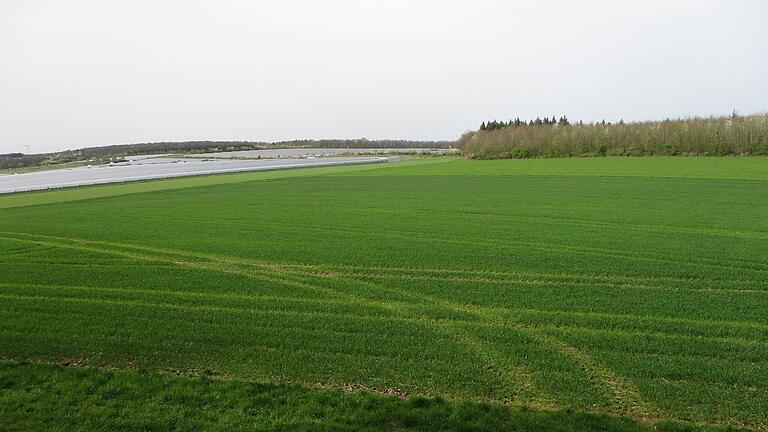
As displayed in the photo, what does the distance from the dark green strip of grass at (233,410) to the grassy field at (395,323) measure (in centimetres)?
4

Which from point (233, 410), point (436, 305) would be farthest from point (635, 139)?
point (233, 410)

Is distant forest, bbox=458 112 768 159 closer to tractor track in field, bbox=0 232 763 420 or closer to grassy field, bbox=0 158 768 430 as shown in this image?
grassy field, bbox=0 158 768 430

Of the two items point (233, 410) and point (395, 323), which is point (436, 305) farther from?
point (233, 410)

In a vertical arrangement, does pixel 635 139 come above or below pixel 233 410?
above

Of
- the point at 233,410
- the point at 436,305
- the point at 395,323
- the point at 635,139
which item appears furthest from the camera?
the point at 635,139

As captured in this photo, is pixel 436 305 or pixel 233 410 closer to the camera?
pixel 233 410

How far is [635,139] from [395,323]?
65078mm

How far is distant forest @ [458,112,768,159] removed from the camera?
55.8 m

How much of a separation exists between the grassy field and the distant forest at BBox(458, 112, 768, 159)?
37857 mm

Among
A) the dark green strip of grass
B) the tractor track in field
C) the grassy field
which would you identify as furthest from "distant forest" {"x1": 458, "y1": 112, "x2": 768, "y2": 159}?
the dark green strip of grass

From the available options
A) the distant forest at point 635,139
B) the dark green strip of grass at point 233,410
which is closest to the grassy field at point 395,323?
the dark green strip of grass at point 233,410

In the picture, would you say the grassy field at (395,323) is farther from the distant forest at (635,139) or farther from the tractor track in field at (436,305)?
the distant forest at (635,139)

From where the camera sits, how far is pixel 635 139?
6719 cm

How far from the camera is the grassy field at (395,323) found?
761 cm
